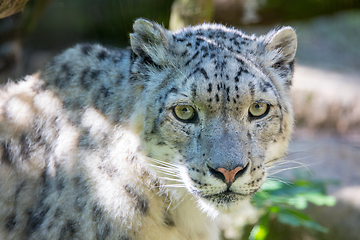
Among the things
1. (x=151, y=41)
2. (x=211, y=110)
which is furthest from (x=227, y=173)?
(x=151, y=41)

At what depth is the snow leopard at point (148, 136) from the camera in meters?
2.95

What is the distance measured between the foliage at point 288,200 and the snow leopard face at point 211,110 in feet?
5.14

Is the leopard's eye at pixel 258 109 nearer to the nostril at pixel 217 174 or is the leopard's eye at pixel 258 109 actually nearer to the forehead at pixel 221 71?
the forehead at pixel 221 71

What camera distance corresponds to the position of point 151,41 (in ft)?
10.9

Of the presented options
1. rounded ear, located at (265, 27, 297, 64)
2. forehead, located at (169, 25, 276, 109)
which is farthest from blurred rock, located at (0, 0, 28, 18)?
rounded ear, located at (265, 27, 297, 64)

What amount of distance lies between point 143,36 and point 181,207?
62.9 inches

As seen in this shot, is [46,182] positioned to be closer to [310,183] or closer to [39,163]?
[39,163]

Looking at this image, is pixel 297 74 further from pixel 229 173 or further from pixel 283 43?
pixel 229 173

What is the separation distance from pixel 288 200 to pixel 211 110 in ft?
8.33

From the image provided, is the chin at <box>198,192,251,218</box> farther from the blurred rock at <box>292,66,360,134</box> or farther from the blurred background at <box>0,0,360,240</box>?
the blurred rock at <box>292,66,360,134</box>

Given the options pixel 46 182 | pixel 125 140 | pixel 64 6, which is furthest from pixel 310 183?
pixel 64 6

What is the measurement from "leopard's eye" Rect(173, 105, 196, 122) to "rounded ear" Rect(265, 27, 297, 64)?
3.37 ft

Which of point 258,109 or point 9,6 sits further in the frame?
point 9,6

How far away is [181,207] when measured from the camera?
3352mm
